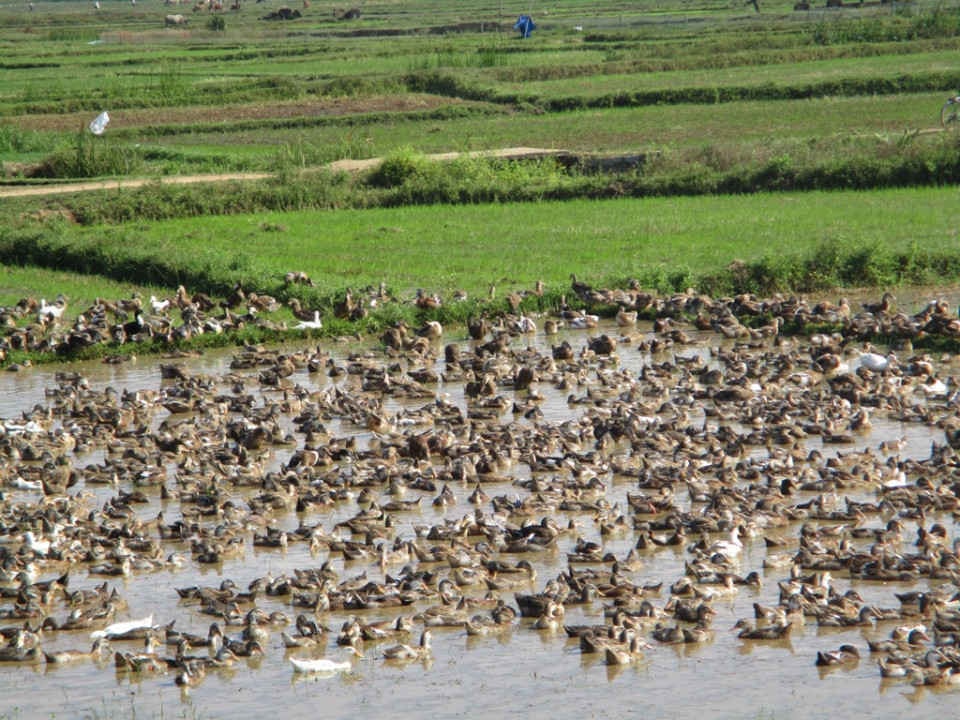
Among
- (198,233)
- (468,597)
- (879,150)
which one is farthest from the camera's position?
(879,150)

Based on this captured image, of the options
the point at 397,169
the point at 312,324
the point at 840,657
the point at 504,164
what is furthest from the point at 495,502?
the point at 504,164

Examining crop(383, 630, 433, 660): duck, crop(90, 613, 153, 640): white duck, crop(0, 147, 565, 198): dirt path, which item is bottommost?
crop(383, 630, 433, 660): duck

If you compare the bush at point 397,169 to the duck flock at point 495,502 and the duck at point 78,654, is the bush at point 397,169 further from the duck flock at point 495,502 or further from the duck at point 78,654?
the duck at point 78,654

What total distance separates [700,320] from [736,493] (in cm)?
910

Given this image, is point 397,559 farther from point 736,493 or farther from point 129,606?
point 736,493

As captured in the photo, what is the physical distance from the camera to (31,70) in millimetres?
73500

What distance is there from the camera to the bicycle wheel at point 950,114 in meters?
38.7

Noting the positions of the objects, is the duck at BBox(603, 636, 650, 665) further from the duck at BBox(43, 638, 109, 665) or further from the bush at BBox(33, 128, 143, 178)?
the bush at BBox(33, 128, 143, 178)

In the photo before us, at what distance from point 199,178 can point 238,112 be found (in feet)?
58.3

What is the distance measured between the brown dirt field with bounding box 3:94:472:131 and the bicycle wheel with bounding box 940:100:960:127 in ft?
61.7

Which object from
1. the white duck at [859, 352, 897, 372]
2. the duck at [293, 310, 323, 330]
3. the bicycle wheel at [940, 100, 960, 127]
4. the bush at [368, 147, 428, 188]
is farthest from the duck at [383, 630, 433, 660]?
the bicycle wheel at [940, 100, 960, 127]

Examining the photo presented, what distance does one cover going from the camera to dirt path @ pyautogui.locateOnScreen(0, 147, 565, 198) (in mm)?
36634

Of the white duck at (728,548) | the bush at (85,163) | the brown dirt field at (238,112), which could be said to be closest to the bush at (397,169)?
the bush at (85,163)

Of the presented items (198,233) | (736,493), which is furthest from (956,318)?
(198,233)
